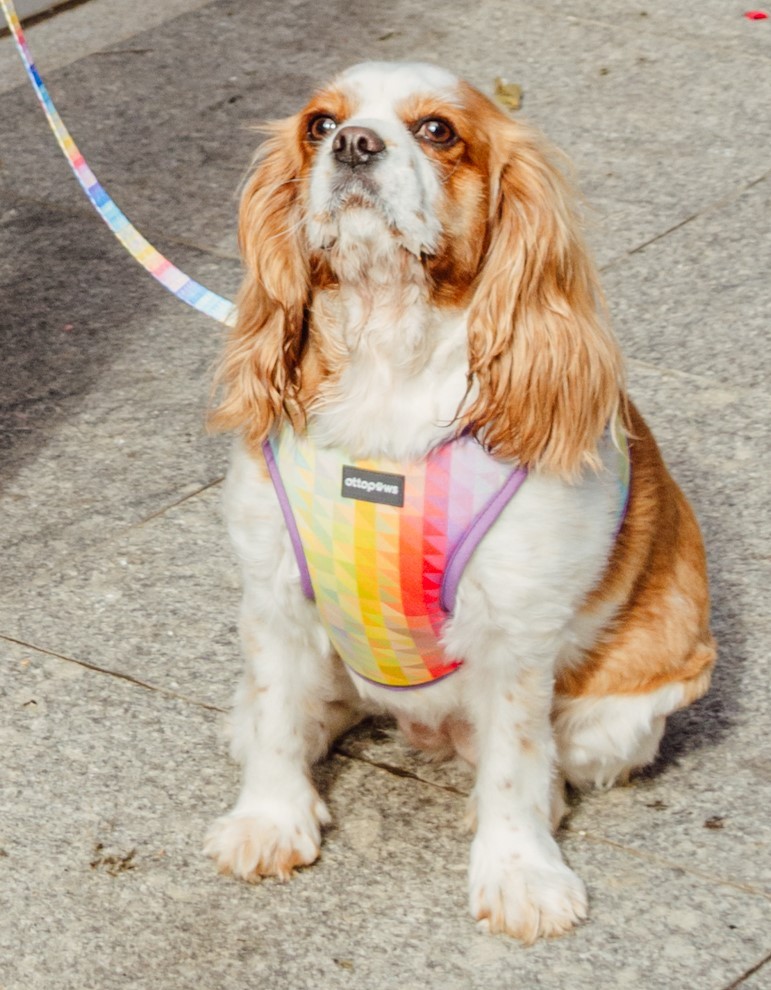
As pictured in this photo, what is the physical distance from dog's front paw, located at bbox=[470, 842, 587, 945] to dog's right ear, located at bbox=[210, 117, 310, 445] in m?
1.08

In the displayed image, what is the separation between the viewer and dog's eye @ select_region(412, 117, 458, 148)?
3365 millimetres

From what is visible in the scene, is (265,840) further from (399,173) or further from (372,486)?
(399,173)

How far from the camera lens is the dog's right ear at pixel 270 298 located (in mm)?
3586

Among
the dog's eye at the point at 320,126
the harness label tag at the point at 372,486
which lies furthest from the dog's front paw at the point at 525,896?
the dog's eye at the point at 320,126

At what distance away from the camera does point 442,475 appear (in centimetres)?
348

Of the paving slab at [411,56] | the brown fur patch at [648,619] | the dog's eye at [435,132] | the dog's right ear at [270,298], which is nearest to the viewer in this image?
the dog's eye at [435,132]

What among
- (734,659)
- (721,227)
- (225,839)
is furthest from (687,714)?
(721,227)

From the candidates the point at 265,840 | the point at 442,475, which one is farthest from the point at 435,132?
the point at 265,840

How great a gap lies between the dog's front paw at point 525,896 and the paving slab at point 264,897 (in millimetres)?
36

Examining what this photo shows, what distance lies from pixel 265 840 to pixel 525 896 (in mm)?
606

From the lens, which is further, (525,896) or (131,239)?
(131,239)

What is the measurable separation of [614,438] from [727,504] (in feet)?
5.18

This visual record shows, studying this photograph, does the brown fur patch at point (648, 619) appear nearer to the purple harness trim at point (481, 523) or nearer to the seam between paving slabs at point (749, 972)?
the purple harness trim at point (481, 523)

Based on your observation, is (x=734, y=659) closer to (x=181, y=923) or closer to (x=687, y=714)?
(x=687, y=714)
